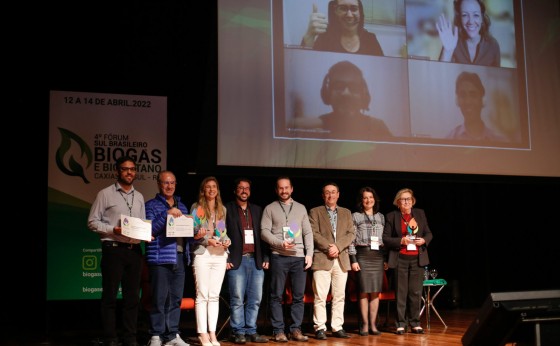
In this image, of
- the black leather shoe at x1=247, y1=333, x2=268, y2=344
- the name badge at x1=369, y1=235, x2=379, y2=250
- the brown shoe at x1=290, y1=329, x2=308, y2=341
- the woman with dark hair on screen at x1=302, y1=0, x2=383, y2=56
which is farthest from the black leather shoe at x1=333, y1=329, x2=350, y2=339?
the woman with dark hair on screen at x1=302, y1=0, x2=383, y2=56

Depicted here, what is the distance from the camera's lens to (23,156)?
19.8 feet

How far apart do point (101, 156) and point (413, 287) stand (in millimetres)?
3022

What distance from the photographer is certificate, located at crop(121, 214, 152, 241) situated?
407 centimetres

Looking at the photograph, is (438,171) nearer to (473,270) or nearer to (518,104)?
(518,104)

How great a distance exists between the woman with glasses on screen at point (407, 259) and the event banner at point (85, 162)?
7.24 feet

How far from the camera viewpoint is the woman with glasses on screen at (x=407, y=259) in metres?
5.47

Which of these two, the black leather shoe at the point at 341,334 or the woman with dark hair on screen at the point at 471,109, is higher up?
the woman with dark hair on screen at the point at 471,109

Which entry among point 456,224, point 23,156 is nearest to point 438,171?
point 456,224

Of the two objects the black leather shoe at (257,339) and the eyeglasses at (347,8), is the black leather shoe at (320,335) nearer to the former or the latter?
the black leather shoe at (257,339)

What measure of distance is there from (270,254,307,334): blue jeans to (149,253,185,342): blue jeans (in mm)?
808

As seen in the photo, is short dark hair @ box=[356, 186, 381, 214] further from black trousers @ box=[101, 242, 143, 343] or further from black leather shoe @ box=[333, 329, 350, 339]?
black trousers @ box=[101, 242, 143, 343]

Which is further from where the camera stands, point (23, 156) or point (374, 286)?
point (23, 156)

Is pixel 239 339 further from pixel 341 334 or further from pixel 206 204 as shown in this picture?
pixel 206 204

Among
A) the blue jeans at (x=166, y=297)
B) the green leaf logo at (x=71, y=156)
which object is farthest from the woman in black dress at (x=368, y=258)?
the green leaf logo at (x=71, y=156)
